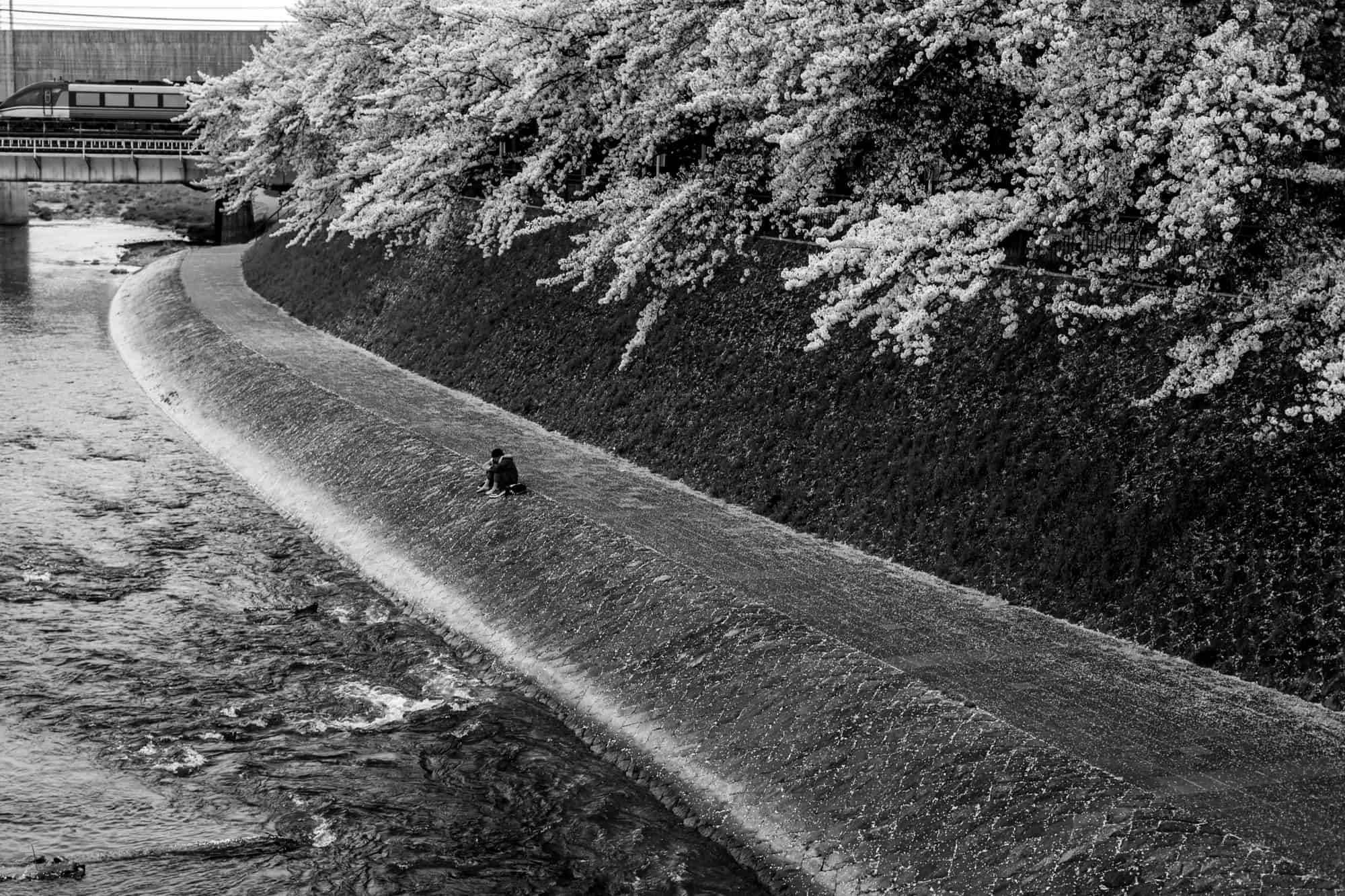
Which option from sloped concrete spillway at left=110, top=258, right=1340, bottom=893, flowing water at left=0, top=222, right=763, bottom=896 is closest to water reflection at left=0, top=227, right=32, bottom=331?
flowing water at left=0, top=222, right=763, bottom=896

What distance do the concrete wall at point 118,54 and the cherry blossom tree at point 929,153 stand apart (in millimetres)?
63649

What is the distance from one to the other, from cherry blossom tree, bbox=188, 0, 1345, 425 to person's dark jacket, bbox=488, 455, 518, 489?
5.04m

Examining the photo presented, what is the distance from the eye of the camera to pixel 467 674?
19594mm

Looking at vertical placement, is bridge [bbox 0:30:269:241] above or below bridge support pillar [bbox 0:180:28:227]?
above

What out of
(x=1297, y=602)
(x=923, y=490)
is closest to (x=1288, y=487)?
(x=1297, y=602)

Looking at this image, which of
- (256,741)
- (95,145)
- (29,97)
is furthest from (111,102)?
(256,741)

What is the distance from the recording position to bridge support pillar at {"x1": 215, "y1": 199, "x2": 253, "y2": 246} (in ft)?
248

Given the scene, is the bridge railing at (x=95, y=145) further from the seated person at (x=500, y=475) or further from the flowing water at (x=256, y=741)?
the seated person at (x=500, y=475)

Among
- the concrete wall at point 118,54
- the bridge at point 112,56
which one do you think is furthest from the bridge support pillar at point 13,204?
the concrete wall at point 118,54

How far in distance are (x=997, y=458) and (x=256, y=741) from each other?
10797mm

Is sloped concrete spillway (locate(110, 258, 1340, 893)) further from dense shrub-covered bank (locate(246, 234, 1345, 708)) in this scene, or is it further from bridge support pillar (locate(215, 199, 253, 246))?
bridge support pillar (locate(215, 199, 253, 246))

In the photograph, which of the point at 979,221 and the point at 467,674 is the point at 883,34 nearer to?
the point at 979,221

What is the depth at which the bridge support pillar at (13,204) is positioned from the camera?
8238 cm

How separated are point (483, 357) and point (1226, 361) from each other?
2034cm
